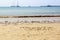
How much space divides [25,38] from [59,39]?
160cm

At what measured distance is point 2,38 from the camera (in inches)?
334

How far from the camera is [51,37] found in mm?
8836

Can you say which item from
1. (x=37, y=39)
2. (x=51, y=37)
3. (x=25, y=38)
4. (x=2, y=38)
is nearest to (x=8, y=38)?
(x=2, y=38)

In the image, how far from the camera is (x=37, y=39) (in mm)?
8453

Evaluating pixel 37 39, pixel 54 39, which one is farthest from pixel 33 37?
pixel 54 39

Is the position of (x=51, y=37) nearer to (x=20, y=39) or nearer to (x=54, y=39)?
(x=54, y=39)

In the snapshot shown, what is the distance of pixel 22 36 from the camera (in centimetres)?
903

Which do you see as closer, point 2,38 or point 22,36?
A: point 2,38

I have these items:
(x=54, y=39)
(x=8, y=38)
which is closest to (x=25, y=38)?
(x=8, y=38)

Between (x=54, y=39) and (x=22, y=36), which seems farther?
(x=22, y=36)

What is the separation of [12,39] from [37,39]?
1.16 metres

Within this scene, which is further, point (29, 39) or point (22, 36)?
point (22, 36)

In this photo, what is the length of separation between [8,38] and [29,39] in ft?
3.31

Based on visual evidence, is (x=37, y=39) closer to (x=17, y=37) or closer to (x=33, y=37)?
(x=33, y=37)
